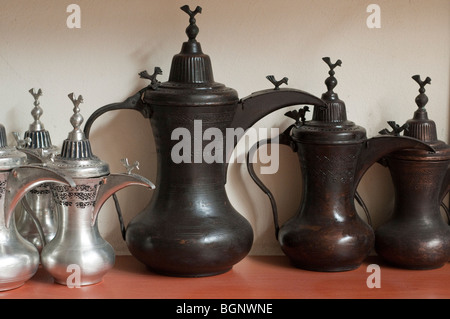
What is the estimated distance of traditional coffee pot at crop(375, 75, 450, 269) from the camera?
113 cm

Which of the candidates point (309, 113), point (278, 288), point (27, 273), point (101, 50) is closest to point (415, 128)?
point (309, 113)

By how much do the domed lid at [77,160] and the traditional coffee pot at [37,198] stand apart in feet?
0.31

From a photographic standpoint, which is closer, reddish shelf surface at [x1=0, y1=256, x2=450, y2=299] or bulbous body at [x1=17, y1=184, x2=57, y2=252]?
reddish shelf surface at [x1=0, y1=256, x2=450, y2=299]

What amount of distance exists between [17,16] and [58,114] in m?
0.17

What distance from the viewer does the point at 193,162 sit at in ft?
3.56

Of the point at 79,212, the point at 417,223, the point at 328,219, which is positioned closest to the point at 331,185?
the point at 328,219

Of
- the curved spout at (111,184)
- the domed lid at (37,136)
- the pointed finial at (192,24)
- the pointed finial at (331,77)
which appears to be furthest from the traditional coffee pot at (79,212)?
the pointed finial at (331,77)

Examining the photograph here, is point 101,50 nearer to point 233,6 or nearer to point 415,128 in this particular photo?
point 233,6

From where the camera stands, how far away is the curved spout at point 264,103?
3.65ft

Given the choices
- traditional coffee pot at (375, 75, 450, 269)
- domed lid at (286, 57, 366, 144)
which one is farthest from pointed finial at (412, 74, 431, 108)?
domed lid at (286, 57, 366, 144)

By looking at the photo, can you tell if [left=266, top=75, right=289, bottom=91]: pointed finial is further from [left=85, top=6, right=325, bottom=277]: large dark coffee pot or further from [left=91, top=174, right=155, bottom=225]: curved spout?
[left=91, top=174, right=155, bottom=225]: curved spout

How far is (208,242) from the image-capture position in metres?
1.06

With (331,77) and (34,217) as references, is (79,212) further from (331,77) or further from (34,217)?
(331,77)

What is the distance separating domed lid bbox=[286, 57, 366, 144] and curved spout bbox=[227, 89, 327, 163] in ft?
0.06
